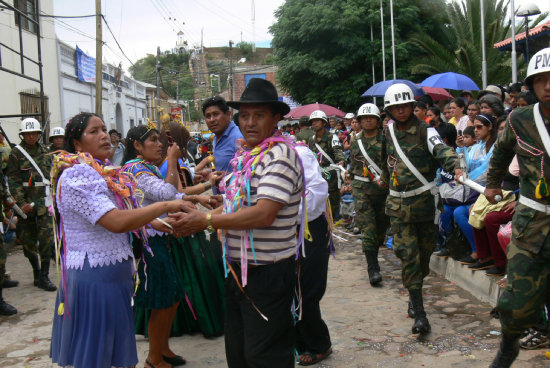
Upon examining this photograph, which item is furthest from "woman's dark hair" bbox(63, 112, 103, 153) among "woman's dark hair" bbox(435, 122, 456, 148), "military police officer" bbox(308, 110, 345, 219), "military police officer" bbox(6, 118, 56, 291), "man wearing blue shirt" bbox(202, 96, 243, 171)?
"military police officer" bbox(308, 110, 345, 219)

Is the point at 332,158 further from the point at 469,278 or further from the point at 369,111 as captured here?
the point at 469,278

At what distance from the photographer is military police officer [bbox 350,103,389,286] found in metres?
6.86

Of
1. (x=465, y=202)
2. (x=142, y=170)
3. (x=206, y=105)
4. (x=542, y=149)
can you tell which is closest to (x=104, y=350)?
(x=142, y=170)

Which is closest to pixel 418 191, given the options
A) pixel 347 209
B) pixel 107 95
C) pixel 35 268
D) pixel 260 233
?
pixel 260 233

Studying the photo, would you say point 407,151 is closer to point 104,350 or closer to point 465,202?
point 465,202

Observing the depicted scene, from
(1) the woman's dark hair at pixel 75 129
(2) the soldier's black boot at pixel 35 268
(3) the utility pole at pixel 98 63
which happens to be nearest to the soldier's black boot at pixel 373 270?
(1) the woman's dark hair at pixel 75 129

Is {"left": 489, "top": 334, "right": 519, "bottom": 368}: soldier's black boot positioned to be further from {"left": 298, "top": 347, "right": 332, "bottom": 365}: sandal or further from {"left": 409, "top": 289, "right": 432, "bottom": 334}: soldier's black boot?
{"left": 298, "top": 347, "right": 332, "bottom": 365}: sandal

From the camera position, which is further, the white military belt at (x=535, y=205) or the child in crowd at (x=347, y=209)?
the child in crowd at (x=347, y=209)

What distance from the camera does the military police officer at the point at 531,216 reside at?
3.23 m

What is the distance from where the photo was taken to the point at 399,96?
5105 millimetres

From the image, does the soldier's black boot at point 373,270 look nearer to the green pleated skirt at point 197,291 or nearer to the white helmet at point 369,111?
the white helmet at point 369,111

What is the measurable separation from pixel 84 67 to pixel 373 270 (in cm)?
2096

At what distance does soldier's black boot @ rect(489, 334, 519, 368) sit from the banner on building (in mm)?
22799

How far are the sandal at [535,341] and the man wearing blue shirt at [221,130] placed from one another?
10.1ft
